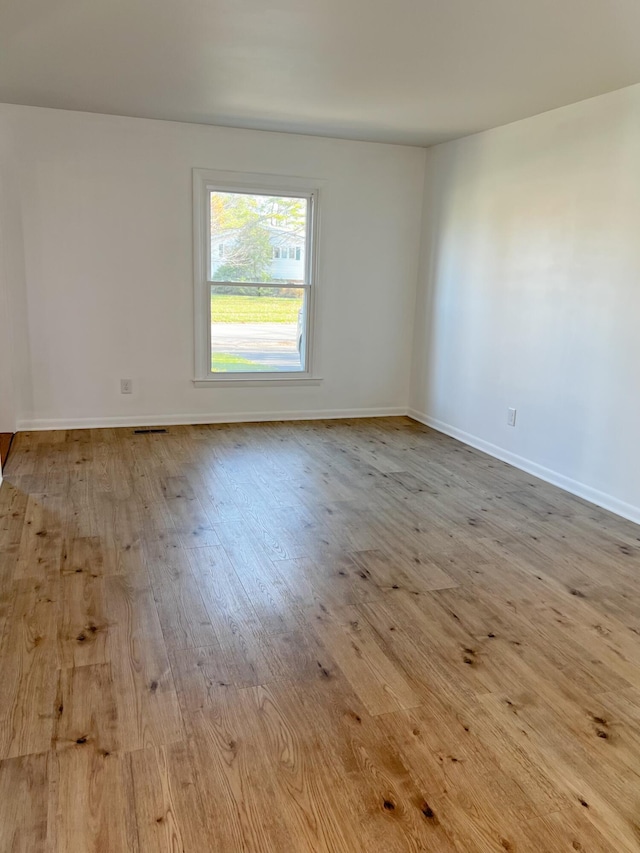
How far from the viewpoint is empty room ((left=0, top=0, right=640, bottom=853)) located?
1.69 m

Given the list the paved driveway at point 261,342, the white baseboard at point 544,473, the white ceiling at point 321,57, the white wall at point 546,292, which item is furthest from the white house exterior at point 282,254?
the white baseboard at point 544,473

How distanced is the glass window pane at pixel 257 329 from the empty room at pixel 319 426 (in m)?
0.03

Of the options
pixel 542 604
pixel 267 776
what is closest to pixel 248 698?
pixel 267 776

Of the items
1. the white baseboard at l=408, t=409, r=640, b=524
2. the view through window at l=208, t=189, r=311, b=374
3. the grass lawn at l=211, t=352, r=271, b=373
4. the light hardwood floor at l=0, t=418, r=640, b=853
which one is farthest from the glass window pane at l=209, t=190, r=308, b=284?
the light hardwood floor at l=0, t=418, r=640, b=853

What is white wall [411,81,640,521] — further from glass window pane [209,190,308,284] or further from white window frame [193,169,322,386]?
glass window pane [209,190,308,284]

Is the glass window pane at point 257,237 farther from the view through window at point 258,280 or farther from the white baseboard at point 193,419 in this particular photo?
the white baseboard at point 193,419

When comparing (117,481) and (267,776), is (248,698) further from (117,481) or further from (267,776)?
(117,481)

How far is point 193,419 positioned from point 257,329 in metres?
0.95

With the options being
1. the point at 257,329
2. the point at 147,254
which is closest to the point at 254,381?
the point at 257,329

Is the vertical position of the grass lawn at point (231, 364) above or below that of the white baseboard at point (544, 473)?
above

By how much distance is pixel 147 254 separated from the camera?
4.99 metres

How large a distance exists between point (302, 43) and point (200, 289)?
2.49 meters

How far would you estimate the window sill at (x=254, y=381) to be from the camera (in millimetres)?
5363

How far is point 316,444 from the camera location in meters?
4.91
